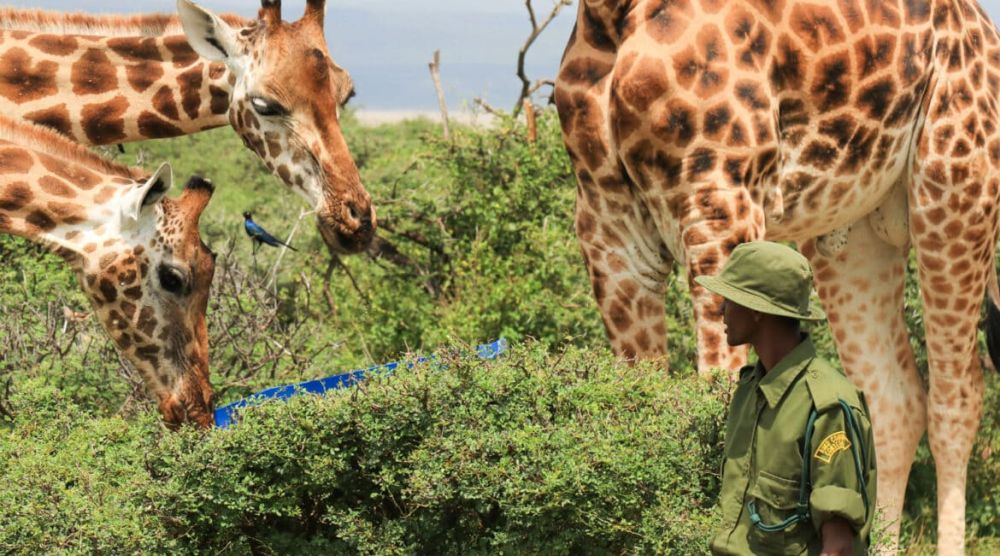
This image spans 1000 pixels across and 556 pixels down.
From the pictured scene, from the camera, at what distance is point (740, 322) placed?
350 cm

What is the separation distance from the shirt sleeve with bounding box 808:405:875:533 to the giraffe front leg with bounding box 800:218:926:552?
3.54 m

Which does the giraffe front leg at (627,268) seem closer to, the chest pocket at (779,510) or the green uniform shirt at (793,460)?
the green uniform shirt at (793,460)

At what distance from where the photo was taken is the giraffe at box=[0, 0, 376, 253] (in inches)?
231

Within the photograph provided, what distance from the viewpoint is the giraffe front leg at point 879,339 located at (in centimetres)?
683

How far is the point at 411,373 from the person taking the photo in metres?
4.77

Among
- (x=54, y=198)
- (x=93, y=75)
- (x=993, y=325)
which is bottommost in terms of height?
(x=993, y=325)

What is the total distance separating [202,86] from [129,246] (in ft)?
3.64

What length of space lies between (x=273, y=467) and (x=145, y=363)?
4.10 ft

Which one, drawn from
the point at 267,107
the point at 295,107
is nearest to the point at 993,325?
the point at 295,107

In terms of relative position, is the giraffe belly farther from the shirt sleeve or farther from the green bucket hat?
the shirt sleeve

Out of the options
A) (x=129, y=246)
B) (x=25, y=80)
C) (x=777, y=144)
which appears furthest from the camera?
(x=25, y=80)

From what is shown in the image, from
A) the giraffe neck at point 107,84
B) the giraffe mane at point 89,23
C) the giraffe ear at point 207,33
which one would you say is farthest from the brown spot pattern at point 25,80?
the giraffe ear at point 207,33

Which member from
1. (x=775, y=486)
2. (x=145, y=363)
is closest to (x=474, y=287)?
(x=145, y=363)

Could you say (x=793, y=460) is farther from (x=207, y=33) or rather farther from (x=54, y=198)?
(x=207, y=33)
